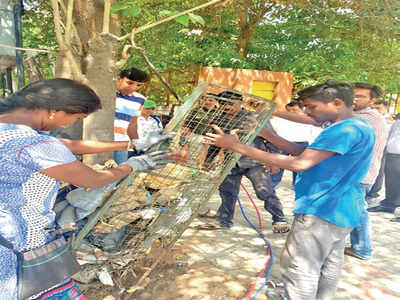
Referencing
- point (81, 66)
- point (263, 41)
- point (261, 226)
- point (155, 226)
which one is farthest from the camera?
point (263, 41)

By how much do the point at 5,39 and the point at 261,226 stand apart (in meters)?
4.13

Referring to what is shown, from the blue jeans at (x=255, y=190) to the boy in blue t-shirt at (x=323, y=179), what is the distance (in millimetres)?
1653

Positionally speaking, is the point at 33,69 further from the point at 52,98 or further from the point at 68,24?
the point at 52,98

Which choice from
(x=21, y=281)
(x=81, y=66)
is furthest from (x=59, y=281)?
(x=81, y=66)

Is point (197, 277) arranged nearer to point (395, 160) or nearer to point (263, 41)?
point (395, 160)

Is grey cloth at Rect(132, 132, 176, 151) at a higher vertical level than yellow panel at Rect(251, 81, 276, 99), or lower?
higher

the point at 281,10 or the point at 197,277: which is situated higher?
the point at 281,10

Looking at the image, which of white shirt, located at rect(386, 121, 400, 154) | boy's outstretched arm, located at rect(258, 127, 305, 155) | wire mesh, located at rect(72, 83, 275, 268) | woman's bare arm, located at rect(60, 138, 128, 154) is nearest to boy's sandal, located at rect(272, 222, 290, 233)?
wire mesh, located at rect(72, 83, 275, 268)

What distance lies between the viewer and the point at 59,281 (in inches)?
53.2

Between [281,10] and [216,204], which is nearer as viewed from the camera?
[216,204]

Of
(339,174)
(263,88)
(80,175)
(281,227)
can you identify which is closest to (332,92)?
(339,174)

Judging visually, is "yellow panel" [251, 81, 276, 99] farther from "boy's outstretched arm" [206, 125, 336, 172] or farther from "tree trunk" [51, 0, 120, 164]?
"boy's outstretched arm" [206, 125, 336, 172]

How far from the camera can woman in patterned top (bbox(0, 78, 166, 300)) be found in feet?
3.98

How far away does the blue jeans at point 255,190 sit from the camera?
3.65 m
